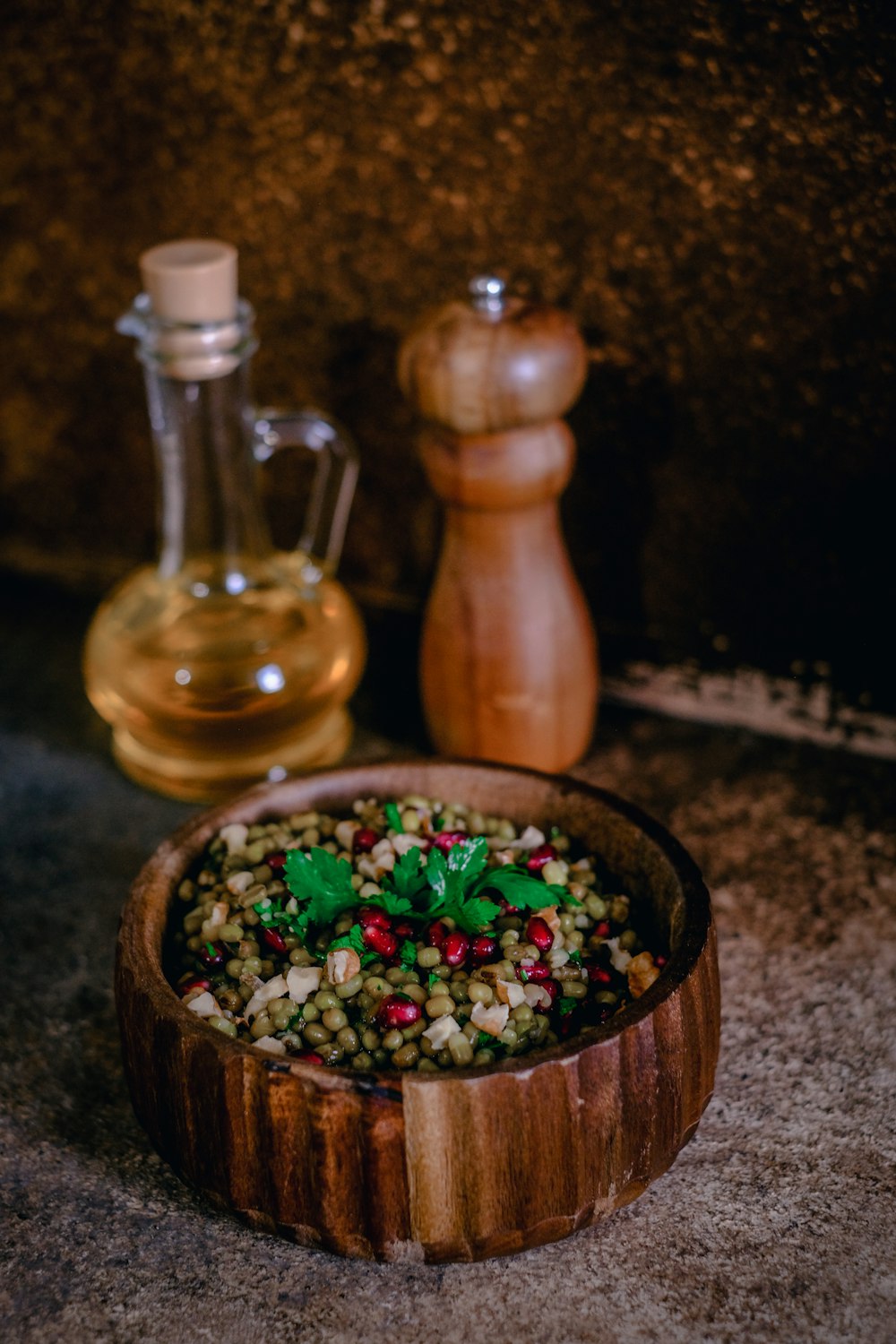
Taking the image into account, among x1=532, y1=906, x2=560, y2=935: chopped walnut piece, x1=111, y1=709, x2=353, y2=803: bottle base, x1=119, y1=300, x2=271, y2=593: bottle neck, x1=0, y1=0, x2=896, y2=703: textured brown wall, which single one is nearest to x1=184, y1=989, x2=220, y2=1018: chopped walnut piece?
x1=532, y1=906, x2=560, y2=935: chopped walnut piece

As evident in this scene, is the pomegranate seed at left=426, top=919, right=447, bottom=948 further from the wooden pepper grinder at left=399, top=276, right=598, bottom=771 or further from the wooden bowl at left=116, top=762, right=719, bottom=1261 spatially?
the wooden pepper grinder at left=399, top=276, right=598, bottom=771

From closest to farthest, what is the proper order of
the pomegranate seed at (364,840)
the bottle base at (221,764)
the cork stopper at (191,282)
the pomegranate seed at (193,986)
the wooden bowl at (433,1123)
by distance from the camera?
the wooden bowl at (433,1123)
the pomegranate seed at (193,986)
the pomegranate seed at (364,840)
the cork stopper at (191,282)
the bottle base at (221,764)

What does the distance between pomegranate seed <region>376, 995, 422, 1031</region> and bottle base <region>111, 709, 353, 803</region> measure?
1.21 ft

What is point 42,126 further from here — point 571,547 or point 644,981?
point 644,981

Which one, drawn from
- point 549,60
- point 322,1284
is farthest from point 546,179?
point 322,1284

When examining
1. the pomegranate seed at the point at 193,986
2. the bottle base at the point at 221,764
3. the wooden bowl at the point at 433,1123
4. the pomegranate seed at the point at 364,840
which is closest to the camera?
the wooden bowl at the point at 433,1123

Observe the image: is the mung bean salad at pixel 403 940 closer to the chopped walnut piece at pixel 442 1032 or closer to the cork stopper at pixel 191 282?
the chopped walnut piece at pixel 442 1032

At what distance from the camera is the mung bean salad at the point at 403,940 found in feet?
2.34

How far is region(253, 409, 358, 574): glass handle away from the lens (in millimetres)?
1096

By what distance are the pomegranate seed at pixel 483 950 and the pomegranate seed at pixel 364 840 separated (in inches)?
4.5

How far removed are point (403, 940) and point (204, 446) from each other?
50 cm

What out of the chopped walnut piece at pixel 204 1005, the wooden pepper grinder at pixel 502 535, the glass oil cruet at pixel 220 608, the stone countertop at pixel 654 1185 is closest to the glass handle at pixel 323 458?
the glass oil cruet at pixel 220 608

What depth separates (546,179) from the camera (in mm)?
1079

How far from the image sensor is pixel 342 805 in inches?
35.9
